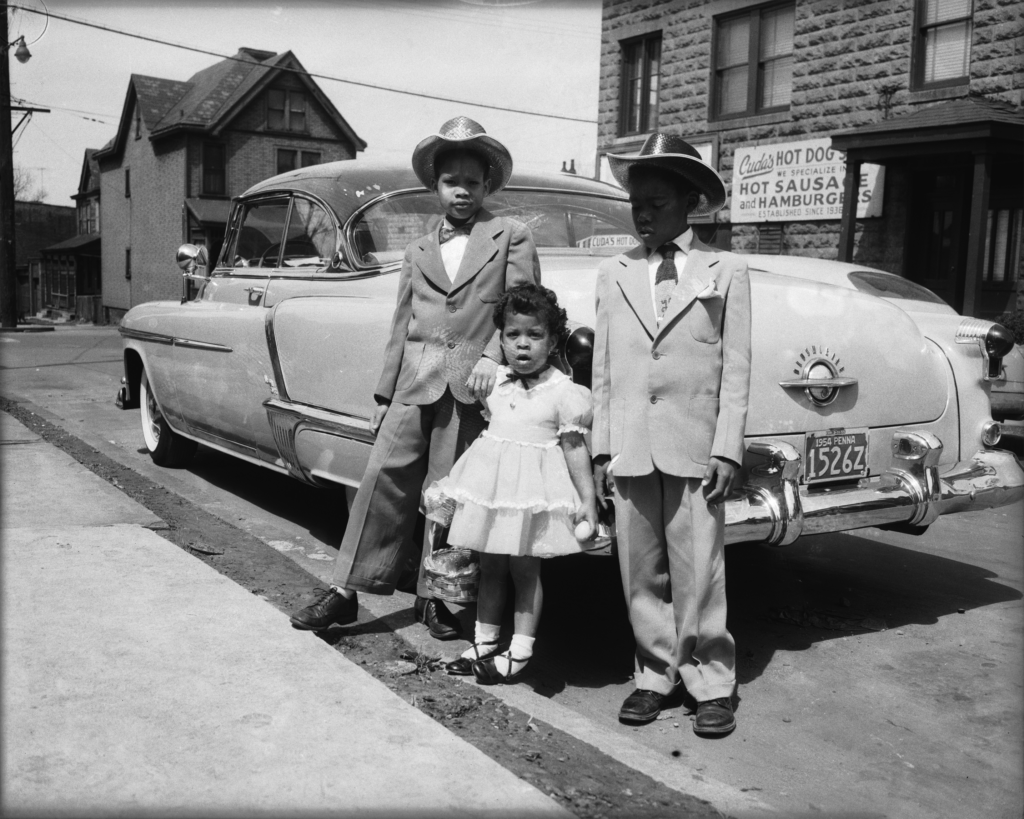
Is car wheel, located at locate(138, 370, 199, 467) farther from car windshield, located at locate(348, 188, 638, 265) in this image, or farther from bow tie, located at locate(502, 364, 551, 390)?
bow tie, located at locate(502, 364, 551, 390)

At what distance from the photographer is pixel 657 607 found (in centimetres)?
321

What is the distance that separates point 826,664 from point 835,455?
723 mm

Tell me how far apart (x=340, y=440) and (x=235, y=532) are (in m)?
1.13

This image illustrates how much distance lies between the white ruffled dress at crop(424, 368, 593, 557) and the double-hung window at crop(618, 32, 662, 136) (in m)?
14.2

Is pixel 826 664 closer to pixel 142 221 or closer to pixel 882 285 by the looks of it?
pixel 882 285

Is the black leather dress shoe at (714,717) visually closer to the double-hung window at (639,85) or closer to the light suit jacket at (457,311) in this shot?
the light suit jacket at (457,311)

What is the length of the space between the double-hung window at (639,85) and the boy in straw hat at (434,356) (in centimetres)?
1369

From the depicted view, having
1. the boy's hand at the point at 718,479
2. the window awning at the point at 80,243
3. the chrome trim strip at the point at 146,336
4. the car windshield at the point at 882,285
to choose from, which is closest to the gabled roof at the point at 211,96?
the window awning at the point at 80,243

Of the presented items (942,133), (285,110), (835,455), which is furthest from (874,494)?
(285,110)

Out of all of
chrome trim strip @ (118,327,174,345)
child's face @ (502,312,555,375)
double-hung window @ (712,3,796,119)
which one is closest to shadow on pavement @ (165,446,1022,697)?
child's face @ (502,312,555,375)

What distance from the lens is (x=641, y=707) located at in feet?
10.3

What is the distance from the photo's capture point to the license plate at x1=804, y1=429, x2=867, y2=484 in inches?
146

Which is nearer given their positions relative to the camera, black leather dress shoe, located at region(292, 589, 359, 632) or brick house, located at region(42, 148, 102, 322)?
black leather dress shoe, located at region(292, 589, 359, 632)

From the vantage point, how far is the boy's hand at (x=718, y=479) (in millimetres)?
2998
